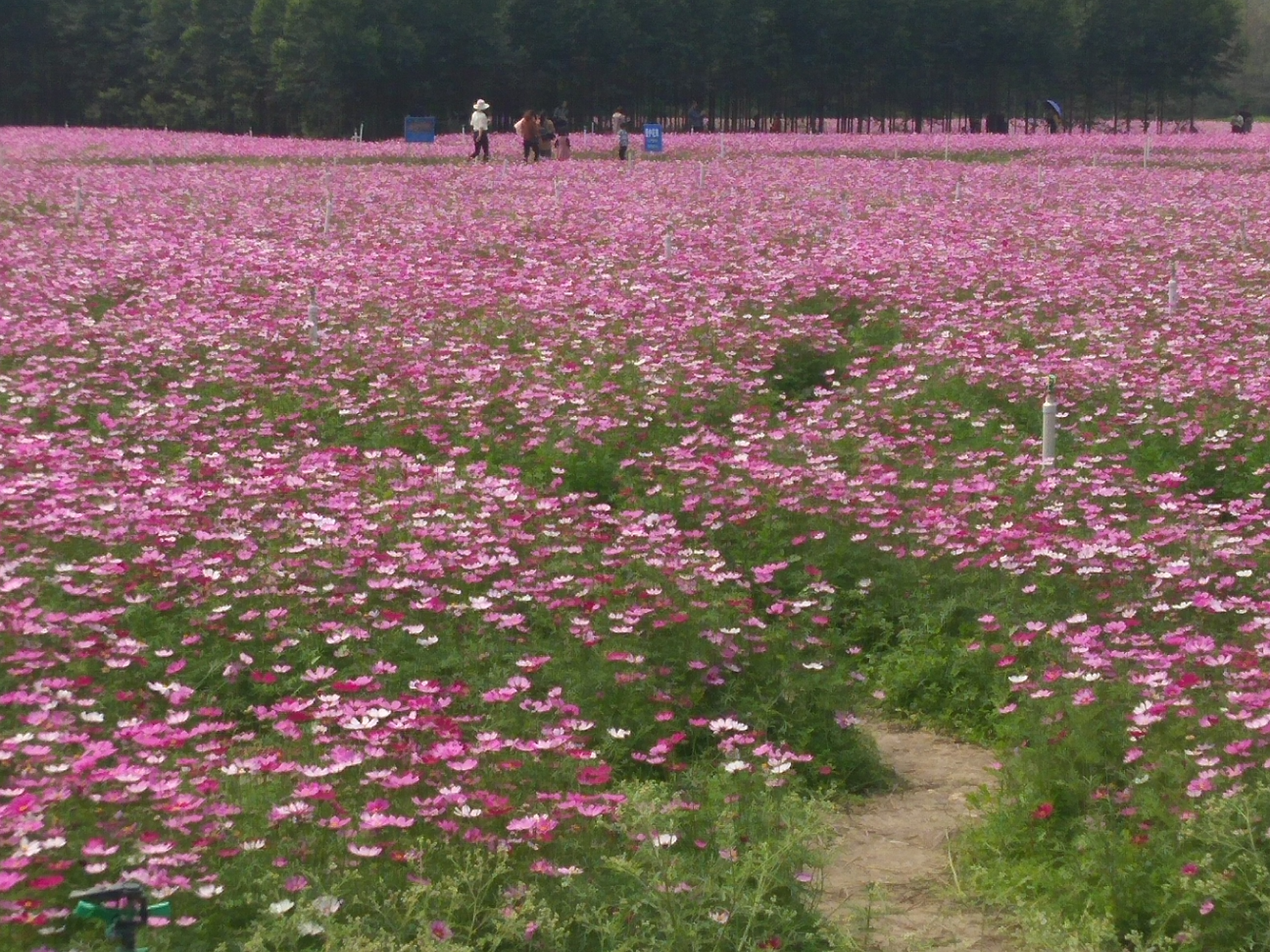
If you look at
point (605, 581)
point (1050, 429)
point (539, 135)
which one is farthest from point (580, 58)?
point (605, 581)

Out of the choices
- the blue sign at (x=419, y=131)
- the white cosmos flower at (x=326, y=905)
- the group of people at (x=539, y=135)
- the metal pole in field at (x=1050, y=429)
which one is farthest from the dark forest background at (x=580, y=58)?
the white cosmos flower at (x=326, y=905)

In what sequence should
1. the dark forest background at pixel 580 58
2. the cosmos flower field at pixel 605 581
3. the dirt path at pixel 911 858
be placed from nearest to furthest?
the cosmos flower field at pixel 605 581, the dirt path at pixel 911 858, the dark forest background at pixel 580 58

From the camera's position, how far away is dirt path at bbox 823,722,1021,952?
212 inches

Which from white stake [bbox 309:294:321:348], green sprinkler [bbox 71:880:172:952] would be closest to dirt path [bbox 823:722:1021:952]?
green sprinkler [bbox 71:880:172:952]

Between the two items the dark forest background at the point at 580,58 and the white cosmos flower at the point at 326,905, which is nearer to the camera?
the white cosmos flower at the point at 326,905

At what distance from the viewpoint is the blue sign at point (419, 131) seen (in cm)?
5147

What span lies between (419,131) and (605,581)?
156 feet

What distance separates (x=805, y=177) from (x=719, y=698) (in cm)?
2498

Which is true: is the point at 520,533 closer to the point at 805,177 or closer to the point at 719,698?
the point at 719,698

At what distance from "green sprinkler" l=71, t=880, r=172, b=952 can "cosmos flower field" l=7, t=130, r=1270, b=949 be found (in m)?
Result: 0.25

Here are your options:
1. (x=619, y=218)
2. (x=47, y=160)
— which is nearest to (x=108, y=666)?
(x=619, y=218)

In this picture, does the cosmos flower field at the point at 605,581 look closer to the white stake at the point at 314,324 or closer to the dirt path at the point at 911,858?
the white stake at the point at 314,324

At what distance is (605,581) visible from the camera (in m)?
7.50

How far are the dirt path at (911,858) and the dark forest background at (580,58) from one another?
2522 inches
